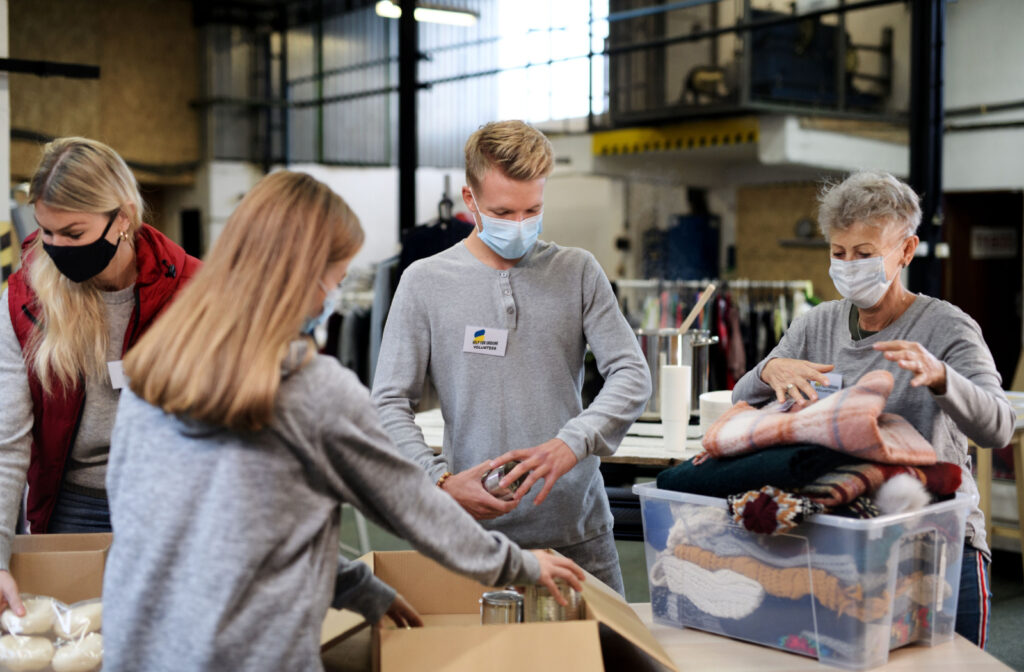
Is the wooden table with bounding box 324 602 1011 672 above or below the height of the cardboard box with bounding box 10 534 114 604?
below

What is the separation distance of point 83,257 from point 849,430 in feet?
4.11

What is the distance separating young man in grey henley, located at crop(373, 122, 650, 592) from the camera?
182 centimetres

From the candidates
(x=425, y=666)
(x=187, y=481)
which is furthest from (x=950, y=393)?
(x=187, y=481)

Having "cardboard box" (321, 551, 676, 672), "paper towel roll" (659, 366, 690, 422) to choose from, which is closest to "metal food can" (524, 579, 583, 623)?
"cardboard box" (321, 551, 676, 672)

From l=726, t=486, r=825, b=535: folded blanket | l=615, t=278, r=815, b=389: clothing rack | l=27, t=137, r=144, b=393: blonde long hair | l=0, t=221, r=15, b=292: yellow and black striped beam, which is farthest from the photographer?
l=615, t=278, r=815, b=389: clothing rack

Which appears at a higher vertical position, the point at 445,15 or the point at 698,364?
the point at 445,15

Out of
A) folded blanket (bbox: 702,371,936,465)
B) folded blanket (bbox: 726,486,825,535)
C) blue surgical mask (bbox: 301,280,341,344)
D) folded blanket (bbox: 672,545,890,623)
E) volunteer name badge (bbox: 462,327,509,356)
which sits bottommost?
folded blanket (bbox: 672,545,890,623)

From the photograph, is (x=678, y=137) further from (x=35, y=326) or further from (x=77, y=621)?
(x=77, y=621)

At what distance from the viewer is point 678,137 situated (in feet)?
32.1

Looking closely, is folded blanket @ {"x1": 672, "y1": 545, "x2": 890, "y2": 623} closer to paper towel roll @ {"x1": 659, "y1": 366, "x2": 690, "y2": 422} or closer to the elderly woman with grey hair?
the elderly woman with grey hair

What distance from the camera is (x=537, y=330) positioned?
187 centimetres

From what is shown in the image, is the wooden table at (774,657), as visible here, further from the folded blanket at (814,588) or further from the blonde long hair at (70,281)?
the blonde long hair at (70,281)

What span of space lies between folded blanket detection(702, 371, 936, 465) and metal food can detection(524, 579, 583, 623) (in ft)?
1.04

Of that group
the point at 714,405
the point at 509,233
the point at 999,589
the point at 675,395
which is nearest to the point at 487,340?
the point at 509,233
